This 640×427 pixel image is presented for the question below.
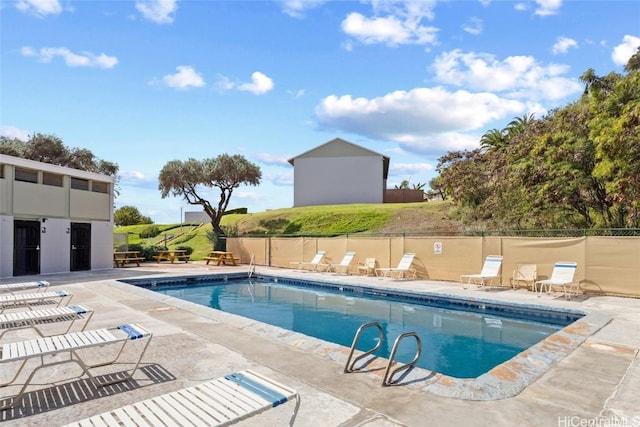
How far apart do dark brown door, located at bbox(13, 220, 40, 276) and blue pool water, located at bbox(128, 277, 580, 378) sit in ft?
15.7

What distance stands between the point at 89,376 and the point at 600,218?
54.5 feet

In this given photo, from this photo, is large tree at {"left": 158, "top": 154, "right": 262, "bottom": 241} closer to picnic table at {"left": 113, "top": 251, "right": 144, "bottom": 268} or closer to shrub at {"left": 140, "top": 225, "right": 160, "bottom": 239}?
picnic table at {"left": 113, "top": 251, "right": 144, "bottom": 268}

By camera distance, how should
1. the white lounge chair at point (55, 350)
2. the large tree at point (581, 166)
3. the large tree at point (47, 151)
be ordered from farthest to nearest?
the large tree at point (47, 151) → the large tree at point (581, 166) → the white lounge chair at point (55, 350)

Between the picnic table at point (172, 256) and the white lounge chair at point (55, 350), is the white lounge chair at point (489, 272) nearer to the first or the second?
the white lounge chair at point (55, 350)

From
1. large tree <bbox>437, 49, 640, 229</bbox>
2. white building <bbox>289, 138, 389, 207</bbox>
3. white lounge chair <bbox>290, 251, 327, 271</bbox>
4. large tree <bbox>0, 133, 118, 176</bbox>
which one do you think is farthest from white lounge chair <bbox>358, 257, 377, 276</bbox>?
large tree <bbox>0, 133, 118, 176</bbox>

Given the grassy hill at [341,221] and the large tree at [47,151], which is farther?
the grassy hill at [341,221]

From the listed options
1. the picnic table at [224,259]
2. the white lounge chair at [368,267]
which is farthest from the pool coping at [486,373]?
the picnic table at [224,259]

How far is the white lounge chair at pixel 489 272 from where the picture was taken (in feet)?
39.0

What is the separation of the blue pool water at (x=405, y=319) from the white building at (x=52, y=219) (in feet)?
15.5

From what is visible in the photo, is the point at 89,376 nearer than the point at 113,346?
Yes

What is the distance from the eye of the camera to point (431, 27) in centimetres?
1151

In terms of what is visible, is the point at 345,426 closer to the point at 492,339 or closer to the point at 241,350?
the point at 241,350

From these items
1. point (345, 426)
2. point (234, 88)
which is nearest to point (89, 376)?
point (345, 426)

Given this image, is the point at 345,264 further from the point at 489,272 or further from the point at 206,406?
the point at 206,406
